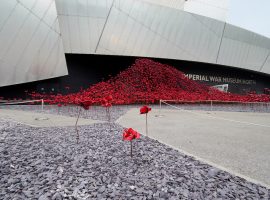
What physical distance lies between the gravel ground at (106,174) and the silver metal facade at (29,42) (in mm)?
7833

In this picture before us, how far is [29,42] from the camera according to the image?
10.5 m

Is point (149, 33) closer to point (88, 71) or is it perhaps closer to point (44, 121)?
point (88, 71)

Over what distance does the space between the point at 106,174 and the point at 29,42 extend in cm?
1063

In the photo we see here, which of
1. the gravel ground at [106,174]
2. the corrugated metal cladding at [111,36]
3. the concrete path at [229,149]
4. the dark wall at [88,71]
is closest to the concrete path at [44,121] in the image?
the gravel ground at [106,174]

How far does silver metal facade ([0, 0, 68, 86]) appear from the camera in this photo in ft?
31.6

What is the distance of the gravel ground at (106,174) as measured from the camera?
2027mm

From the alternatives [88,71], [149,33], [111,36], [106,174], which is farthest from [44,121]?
[149,33]

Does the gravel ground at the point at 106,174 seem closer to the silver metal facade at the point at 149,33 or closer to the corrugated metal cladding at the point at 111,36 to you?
the corrugated metal cladding at the point at 111,36

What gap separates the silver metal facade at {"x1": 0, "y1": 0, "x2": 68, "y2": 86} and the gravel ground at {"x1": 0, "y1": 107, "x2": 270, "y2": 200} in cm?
783

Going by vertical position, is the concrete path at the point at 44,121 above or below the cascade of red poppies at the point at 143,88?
below

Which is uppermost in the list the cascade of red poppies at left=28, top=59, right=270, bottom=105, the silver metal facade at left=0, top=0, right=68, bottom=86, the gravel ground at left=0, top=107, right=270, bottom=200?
the silver metal facade at left=0, top=0, right=68, bottom=86

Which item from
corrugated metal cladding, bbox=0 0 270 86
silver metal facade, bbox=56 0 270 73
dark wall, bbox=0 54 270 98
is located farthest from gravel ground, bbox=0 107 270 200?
silver metal facade, bbox=56 0 270 73

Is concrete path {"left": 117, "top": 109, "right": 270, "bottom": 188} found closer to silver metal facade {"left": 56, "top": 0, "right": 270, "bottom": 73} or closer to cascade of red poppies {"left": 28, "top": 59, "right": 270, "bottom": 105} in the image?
cascade of red poppies {"left": 28, "top": 59, "right": 270, "bottom": 105}

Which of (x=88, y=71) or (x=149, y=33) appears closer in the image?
(x=88, y=71)
